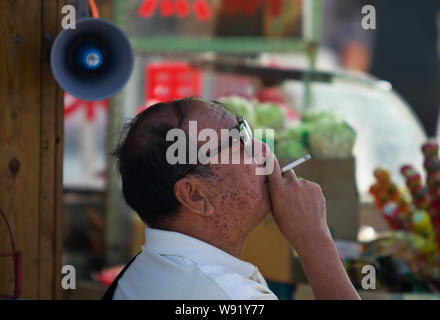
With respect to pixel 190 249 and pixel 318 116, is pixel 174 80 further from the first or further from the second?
pixel 190 249

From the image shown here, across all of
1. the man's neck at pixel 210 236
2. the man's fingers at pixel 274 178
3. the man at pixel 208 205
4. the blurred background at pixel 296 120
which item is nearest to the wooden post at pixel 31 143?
the blurred background at pixel 296 120

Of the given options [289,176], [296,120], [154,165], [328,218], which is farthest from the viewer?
[296,120]

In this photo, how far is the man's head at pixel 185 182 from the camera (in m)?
1.66

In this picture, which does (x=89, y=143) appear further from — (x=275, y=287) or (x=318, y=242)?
(x=318, y=242)

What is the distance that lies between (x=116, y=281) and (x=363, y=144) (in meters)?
3.39

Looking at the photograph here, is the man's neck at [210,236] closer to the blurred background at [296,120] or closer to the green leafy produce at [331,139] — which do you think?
the blurred background at [296,120]

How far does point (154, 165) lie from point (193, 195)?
0.42ft

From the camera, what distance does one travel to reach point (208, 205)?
1685mm

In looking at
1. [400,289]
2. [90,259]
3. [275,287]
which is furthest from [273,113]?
[90,259]

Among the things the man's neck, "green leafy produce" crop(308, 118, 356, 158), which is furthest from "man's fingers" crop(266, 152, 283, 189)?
"green leafy produce" crop(308, 118, 356, 158)

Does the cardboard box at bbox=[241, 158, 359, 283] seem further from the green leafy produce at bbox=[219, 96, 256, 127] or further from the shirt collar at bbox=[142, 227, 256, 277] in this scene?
the shirt collar at bbox=[142, 227, 256, 277]

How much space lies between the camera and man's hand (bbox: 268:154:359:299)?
1.67 metres

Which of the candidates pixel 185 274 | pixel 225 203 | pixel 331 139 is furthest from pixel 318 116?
pixel 185 274

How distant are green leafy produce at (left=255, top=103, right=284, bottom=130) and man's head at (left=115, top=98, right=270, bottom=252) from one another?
1.90 metres
